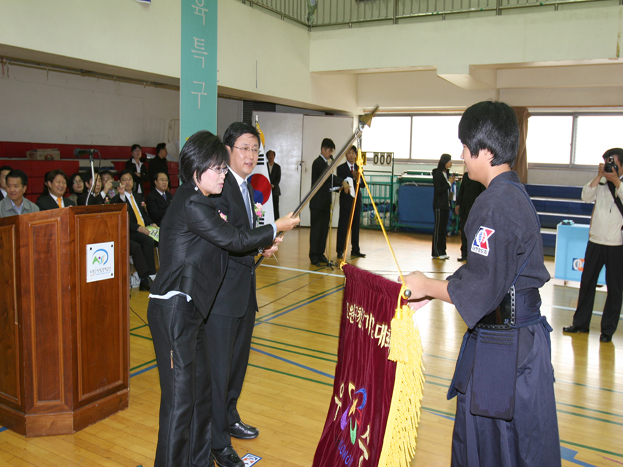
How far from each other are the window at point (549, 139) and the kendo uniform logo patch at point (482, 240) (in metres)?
11.4

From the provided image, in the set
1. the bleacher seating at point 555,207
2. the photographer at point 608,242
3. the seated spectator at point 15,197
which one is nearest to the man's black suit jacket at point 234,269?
the seated spectator at point 15,197

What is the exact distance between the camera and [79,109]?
9.04 meters

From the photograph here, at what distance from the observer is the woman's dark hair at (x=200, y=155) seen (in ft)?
6.79

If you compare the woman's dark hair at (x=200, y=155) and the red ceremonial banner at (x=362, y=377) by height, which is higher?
the woman's dark hair at (x=200, y=155)

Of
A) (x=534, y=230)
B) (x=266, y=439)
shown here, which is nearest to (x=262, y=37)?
(x=266, y=439)

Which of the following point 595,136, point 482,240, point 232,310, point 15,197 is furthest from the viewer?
point 595,136

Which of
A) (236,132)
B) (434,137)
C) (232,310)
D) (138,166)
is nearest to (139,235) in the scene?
(138,166)

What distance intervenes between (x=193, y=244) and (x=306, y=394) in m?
1.70

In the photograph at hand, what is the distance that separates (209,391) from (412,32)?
7.72m

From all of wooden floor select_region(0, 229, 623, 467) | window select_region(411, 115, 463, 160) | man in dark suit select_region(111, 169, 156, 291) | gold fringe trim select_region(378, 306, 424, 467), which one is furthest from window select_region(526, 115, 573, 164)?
gold fringe trim select_region(378, 306, 424, 467)

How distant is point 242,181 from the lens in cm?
258

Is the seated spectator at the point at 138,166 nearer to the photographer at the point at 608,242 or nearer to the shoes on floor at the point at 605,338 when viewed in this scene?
the photographer at the point at 608,242

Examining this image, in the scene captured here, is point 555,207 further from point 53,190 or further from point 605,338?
point 53,190

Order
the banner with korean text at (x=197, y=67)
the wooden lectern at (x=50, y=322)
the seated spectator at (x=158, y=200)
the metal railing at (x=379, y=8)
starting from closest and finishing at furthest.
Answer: the wooden lectern at (x=50, y=322) → the banner with korean text at (x=197, y=67) → the seated spectator at (x=158, y=200) → the metal railing at (x=379, y=8)
